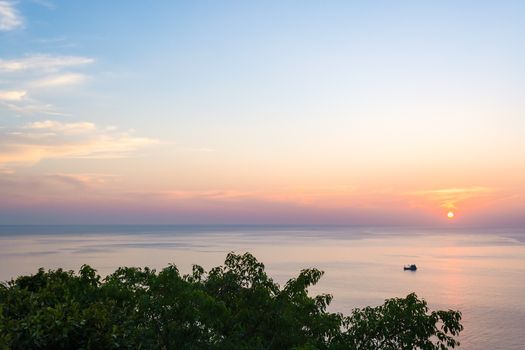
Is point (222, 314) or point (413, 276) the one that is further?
point (413, 276)

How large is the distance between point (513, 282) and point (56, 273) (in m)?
109

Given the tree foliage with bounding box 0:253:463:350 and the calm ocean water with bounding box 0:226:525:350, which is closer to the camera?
the tree foliage with bounding box 0:253:463:350

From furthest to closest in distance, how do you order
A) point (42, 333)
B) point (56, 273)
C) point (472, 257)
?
point (472, 257) → point (56, 273) → point (42, 333)

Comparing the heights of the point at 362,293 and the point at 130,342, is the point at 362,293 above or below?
below

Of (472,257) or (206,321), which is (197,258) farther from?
(206,321)

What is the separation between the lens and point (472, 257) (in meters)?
172

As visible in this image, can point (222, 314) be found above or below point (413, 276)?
above

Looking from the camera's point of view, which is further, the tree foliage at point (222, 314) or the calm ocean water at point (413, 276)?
the calm ocean water at point (413, 276)

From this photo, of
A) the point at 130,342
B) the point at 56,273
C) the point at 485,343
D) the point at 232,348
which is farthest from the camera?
the point at 485,343

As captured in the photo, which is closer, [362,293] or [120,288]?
[120,288]

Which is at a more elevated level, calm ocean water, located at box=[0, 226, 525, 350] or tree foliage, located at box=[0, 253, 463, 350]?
tree foliage, located at box=[0, 253, 463, 350]

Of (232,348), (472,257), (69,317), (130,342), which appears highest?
(69,317)

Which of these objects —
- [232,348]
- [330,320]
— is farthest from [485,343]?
[232,348]

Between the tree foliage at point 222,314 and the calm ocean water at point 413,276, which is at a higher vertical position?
the tree foliage at point 222,314
